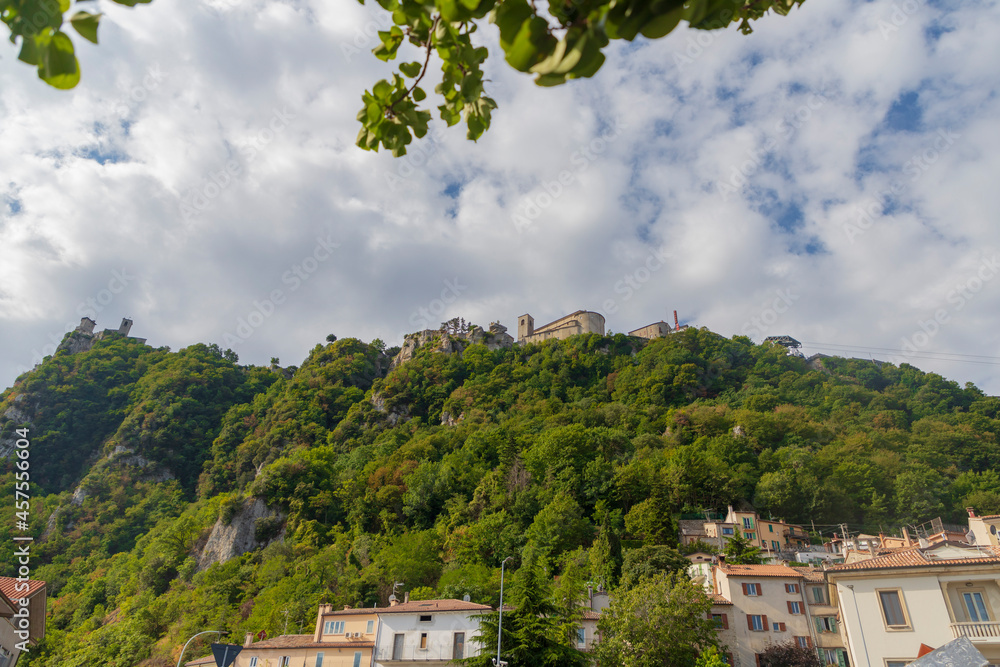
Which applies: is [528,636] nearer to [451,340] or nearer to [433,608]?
[433,608]

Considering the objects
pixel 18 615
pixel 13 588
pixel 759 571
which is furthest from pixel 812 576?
pixel 13 588

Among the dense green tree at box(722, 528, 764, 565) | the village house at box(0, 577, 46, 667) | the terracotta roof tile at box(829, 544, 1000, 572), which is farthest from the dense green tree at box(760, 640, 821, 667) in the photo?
the village house at box(0, 577, 46, 667)

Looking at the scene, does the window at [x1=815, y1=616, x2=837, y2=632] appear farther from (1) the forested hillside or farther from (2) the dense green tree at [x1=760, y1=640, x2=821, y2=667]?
(1) the forested hillside

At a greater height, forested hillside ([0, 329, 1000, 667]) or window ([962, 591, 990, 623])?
forested hillside ([0, 329, 1000, 667])

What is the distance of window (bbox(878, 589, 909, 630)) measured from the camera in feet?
58.3

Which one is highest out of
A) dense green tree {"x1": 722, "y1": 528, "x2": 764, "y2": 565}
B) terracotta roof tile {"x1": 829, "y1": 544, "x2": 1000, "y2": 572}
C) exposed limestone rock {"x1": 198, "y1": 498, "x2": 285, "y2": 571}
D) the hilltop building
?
the hilltop building

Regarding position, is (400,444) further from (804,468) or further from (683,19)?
(683,19)

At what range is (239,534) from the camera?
60.8 m

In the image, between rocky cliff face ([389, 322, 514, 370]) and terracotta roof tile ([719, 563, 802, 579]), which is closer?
terracotta roof tile ([719, 563, 802, 579])

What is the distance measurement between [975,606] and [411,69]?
22.6 m

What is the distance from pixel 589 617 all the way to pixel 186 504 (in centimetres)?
6817

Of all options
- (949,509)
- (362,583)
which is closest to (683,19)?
(362,583)

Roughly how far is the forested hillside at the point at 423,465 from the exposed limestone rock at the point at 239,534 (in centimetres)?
29

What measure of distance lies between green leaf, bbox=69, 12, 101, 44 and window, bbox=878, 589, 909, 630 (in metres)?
23.3
